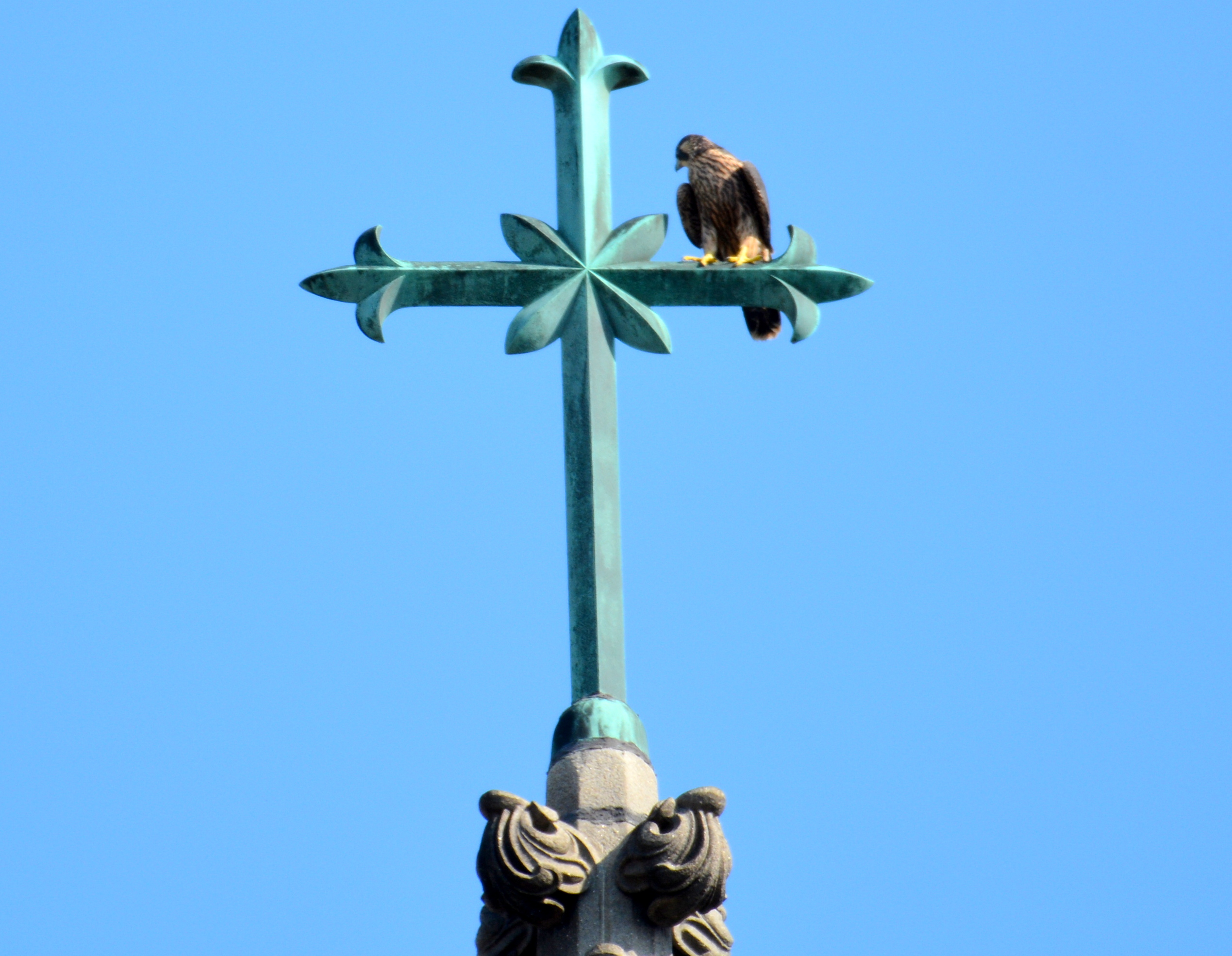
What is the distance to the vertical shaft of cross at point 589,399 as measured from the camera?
6496mm

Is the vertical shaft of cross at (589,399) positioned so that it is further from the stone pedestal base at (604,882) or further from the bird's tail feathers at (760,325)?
the bird's tail feathers at (760,325)

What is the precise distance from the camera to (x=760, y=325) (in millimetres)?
8312

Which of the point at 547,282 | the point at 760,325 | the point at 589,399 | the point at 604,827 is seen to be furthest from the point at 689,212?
the point at 604,827

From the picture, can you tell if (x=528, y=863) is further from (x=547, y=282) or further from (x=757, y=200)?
(x=757, y=200)

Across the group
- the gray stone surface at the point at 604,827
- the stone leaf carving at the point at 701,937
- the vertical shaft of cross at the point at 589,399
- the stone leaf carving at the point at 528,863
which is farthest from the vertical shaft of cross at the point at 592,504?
the stone leaf carving at the point at 701,937

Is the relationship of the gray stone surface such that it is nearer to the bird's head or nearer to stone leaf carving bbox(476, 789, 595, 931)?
stone leaf carving bbox(476, 789, 595, 931)

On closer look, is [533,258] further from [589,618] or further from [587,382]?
[589,618]

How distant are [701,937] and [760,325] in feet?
9.55

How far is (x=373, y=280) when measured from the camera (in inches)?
285

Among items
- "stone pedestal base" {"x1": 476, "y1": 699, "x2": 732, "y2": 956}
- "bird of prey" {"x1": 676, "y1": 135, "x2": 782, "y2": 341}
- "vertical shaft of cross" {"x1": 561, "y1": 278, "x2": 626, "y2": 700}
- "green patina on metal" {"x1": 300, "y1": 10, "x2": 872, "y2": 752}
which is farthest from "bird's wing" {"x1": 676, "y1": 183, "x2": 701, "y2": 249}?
"stone pedestal base" {"x1": 476, "y1": 699, "x2": 732, "y2": 956}

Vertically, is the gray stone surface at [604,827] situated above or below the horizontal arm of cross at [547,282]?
below

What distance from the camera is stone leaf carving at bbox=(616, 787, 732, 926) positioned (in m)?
5.81

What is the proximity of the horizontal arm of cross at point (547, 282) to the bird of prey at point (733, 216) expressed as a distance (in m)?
0.92

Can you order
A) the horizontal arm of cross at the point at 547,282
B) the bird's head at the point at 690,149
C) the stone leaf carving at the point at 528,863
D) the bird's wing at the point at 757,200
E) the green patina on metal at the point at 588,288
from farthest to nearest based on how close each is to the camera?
the bird's head at the point at 690,149 < the bird's wing at the point at 757,200 < the horizontal arm of cross at the point at 547,282 < the green patina on metal at the point at 588,288 < the stone leaf carving at the point at 528,863
